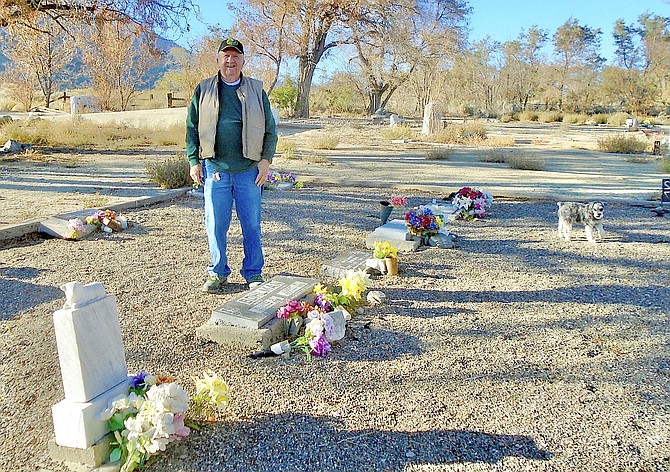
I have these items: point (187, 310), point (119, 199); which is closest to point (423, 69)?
point (119, 199)

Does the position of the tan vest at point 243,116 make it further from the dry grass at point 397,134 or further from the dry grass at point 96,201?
the dry grass at point 397,134

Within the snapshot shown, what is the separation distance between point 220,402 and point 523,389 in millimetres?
1589

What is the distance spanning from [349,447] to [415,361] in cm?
97

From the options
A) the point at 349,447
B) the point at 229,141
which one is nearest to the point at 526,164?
the point at 229,141

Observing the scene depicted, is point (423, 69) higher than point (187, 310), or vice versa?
point (423, 69)

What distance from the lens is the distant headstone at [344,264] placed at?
16.1 ft

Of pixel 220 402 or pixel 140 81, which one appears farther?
pixel 140 81

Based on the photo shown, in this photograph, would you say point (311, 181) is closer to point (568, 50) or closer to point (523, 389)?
point (523, 389)

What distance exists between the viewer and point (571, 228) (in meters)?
6.30

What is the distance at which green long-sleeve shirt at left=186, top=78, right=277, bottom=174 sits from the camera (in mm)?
4059

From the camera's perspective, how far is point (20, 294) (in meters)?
4.38

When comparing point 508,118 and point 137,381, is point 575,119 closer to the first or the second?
point 508,118

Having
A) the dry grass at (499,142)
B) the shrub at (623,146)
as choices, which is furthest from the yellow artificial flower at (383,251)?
the shrub at (623,146)

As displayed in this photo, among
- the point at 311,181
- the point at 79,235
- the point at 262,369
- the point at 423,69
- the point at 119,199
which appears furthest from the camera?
the point at 423,69
